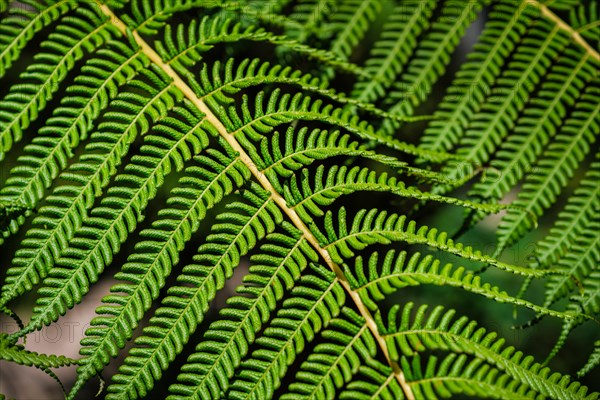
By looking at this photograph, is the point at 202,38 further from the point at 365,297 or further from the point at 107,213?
the point at 365,297

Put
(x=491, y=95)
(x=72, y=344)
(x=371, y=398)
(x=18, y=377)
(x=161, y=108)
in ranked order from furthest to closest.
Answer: (x=72, y=344)
(x=18, y=377)
(x=491, y=95)
(x=161, y=108)
(x=371, y=398)

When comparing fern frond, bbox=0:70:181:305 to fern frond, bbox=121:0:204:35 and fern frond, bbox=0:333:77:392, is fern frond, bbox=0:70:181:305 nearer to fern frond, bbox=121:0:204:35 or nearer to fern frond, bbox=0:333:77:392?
fern frond, bbox=0:333:77:392

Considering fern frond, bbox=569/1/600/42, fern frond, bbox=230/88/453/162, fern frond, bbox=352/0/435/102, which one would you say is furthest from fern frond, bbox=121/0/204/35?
fern frond, bbox=569/1/600/42

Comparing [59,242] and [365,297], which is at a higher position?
[365,297]

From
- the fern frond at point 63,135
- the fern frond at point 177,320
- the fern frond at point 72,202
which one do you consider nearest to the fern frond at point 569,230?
the fern frond at point 177,320

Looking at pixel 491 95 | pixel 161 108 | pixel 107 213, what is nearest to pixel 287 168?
pixel 161 108

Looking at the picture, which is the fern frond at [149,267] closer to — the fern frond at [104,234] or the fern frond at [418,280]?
the fern frond at [104,234]

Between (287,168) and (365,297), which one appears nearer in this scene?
(365,297)

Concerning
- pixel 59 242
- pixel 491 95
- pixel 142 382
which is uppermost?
pixel 491 95

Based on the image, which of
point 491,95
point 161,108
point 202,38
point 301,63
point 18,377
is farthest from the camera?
point 18,377
